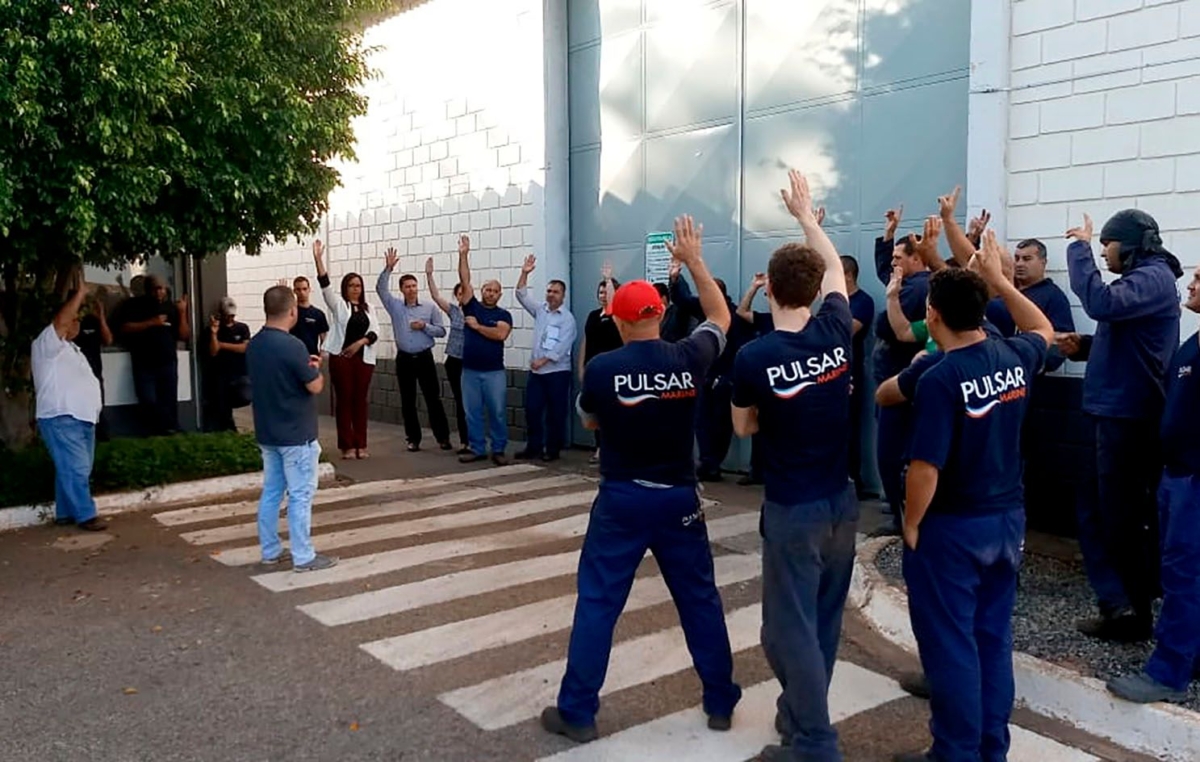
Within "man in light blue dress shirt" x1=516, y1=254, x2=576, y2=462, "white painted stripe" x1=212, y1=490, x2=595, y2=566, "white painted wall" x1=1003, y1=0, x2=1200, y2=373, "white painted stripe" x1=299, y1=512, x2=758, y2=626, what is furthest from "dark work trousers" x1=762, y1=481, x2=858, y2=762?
"man in light blue dress shirt" x1=516, y1=254, x2=576, y2=462

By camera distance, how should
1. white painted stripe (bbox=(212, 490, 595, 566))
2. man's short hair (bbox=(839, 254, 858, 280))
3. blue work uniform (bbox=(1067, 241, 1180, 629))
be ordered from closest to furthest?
blue work uniform (bbox=(1067, 241, 1180, 629)), white painted stripe (bbox=(212, 490, 595, 566)), man's short hair (bbox=(839, 254, 858, 280))

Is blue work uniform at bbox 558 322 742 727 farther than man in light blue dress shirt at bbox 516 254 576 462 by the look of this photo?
No

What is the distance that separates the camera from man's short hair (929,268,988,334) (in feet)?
12.6

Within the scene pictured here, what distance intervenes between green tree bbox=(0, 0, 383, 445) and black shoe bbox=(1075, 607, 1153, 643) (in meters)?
6.74

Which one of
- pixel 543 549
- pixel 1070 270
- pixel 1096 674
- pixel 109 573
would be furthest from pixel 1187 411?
pixel 109 573

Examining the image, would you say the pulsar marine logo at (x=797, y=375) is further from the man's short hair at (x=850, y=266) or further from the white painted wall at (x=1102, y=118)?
the man's short hair at (x=850, y=266)

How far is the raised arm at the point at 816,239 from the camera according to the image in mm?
4281

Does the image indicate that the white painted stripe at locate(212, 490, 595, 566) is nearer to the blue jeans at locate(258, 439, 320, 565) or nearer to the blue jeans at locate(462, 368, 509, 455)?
the blue jeans at locate(258, 439, 320, 565)

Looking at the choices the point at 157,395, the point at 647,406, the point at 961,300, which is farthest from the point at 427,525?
the point at 961,300

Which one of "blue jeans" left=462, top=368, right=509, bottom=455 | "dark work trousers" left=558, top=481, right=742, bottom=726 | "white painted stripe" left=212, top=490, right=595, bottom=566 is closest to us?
"dark work trousers" left=558, top=481, right=742, bottom=726

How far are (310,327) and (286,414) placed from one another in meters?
4.85

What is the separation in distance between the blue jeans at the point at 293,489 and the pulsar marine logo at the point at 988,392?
4.60 meters

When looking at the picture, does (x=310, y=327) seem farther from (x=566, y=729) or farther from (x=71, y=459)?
(x=566, y=729)

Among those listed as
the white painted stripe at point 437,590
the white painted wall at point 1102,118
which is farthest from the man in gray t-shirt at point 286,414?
the white painted wall at point 1102,118
